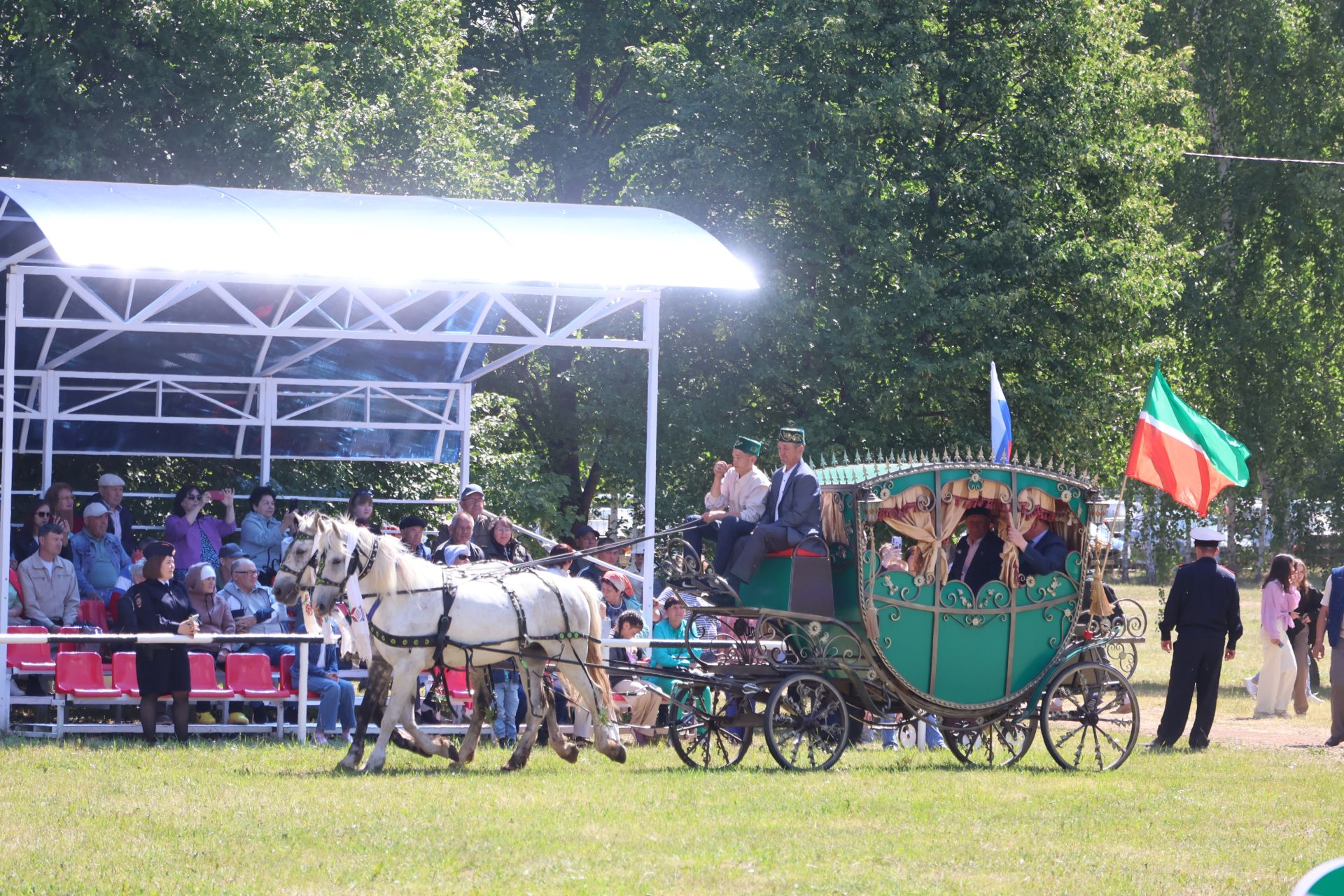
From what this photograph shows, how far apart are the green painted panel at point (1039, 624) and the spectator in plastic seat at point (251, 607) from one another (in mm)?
6407

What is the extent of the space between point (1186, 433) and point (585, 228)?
7.13m

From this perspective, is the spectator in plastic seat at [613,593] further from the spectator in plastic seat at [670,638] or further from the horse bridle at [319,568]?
the horse bridle at [319,568]

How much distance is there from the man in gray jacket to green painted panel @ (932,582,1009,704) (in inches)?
303

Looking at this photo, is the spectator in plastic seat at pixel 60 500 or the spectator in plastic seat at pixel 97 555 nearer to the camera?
the spectator in plastic seat at pixel 97 555

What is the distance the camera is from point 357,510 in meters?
17.2

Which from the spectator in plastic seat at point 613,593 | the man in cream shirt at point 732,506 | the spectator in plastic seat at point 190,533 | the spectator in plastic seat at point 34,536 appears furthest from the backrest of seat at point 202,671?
the man in cream shirt at point 732,506

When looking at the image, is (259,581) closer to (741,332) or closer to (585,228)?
(585,228)

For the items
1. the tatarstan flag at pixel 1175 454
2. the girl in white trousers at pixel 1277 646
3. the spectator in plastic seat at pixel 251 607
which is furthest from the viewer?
the girl in white trousers at pixel 1277 646

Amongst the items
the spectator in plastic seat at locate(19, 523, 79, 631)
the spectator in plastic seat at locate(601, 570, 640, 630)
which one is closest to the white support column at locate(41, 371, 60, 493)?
the spectator in plastic seat at locate(19, 523, 79, 631)

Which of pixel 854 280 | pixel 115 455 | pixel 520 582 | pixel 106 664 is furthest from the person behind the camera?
pixel 854 280

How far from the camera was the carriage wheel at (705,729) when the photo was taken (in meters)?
13.2

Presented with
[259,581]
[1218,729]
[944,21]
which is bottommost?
[1218,729]

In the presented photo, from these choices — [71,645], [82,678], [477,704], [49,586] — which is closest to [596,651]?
[477,704]

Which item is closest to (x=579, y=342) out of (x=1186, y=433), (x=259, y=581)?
(x=259, y=581)
